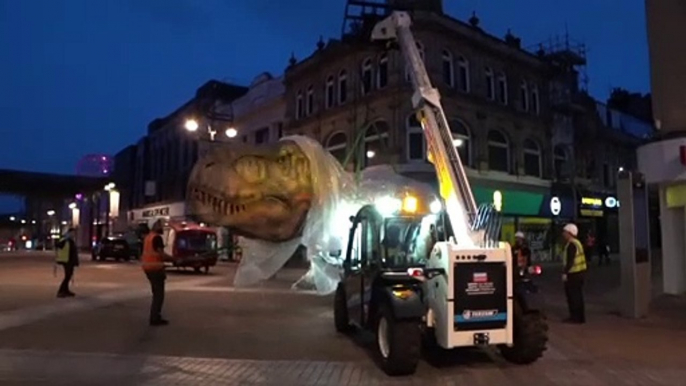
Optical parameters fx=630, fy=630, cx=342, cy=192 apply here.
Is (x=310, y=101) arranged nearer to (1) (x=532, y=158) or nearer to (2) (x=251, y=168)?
(1) (x=532, y=158)

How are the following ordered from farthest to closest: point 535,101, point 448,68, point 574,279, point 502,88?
point 535,101
point 502,88
point 448,68
point 574,279

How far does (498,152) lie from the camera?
31109 mm

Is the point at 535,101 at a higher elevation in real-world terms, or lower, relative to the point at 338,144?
higher

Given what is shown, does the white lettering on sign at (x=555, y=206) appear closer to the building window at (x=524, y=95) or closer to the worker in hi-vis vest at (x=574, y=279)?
the building window at (x=524, y=95)

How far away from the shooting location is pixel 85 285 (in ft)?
64.0

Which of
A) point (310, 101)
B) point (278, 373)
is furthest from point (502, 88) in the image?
point (278, 373)

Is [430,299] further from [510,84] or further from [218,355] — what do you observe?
[510,84]

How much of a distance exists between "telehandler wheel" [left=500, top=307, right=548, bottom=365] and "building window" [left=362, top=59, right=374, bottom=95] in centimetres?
2144

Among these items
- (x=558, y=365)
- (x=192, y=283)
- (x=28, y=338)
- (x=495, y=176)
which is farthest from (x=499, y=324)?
(x=495, y=176)

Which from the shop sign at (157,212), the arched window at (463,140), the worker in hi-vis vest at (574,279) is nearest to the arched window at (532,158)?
the arched window at (463,140)

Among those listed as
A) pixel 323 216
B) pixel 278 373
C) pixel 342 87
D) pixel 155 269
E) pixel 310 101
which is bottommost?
pixel 278 373

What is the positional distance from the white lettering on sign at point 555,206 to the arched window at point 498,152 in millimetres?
4164

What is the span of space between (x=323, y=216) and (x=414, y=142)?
47.5 ft

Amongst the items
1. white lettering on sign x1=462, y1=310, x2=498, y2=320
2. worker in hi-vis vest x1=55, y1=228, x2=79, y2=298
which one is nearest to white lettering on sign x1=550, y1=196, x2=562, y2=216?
worker in hi-vis vest x1=55, y1=228, x2=79, y2=298
